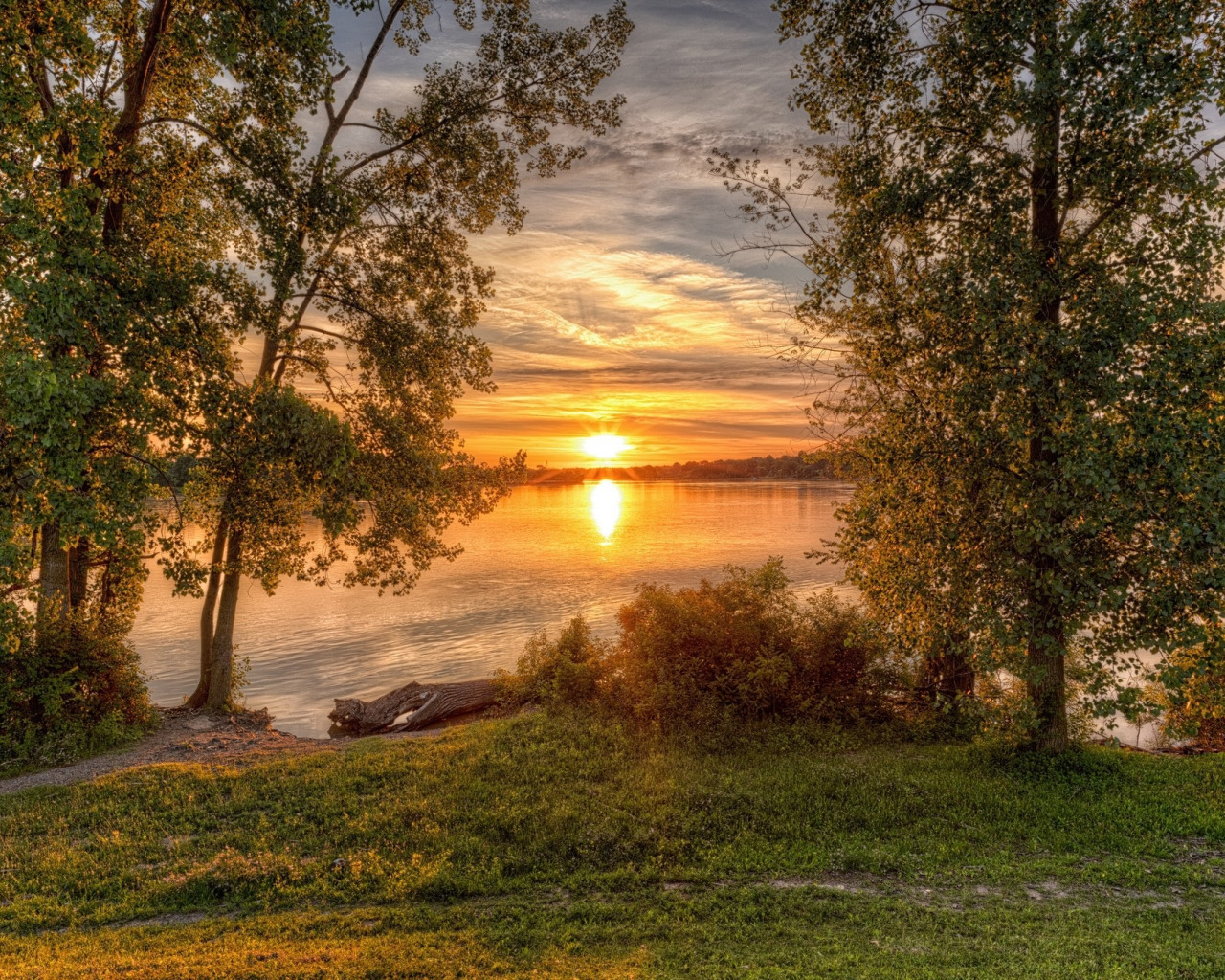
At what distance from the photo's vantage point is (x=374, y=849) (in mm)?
8844

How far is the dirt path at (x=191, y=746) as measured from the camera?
1250 centimetres

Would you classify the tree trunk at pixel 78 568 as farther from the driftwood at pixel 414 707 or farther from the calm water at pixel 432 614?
the driftwood at pixel 414 707

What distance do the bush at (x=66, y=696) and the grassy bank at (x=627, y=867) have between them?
10.5 ft

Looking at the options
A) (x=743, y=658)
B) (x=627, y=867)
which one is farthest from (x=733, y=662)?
(x=627, y=867)

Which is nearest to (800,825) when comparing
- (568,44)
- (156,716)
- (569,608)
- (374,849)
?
(374,849)

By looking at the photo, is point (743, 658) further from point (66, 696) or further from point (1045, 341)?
point (66, 696)

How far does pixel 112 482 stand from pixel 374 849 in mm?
7180

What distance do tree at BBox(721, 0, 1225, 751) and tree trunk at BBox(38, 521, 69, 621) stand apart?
17.2m

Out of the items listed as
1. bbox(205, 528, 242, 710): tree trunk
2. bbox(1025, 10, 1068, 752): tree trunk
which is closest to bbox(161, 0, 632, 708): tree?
bbox(205, 528, 242, 710): tree trunk

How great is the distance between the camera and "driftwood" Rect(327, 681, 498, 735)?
60.6 ft

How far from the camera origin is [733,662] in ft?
48.7

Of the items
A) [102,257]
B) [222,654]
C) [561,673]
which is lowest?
[561,673]

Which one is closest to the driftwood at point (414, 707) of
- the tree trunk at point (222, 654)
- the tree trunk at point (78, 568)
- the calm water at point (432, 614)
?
the calm water at point (432, 614)

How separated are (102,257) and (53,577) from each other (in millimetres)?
9273
